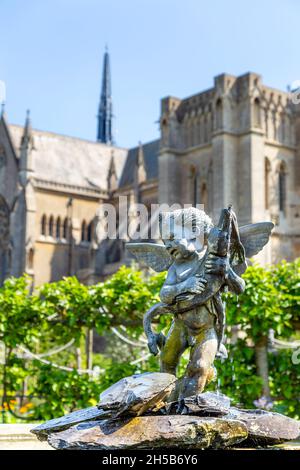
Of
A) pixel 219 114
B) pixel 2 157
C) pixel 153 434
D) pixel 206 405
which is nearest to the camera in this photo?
pixel 153 434

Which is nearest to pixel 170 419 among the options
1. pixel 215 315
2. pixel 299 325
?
pixel 215 315

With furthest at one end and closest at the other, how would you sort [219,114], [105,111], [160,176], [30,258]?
[105,111] → [30,258] → [160,176] → [219,114]

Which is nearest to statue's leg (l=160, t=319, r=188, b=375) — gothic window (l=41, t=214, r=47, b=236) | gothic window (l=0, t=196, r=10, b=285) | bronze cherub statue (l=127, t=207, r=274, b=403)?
bronze cherub statue (l=127, t=207, r=274, b=403)

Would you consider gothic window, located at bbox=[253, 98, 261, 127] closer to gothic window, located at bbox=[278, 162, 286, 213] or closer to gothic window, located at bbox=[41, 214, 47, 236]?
gothic window, located at bbox=[278, 162, 286, 213]

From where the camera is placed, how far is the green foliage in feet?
40.7

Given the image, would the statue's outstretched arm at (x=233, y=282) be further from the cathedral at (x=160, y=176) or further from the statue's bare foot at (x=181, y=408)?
the cathedral at (x=160, y=176)

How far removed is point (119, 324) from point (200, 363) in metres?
6.82

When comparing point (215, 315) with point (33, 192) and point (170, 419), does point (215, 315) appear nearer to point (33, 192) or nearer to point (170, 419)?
point (170, 419)

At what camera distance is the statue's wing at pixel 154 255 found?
7512 millimetres

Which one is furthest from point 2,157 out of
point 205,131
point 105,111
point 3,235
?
point 105,111

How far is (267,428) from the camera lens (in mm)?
6418

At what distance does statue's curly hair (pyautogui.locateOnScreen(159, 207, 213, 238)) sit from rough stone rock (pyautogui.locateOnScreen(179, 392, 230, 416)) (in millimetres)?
1328

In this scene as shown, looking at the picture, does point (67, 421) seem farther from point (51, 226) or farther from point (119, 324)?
point (51, 226)

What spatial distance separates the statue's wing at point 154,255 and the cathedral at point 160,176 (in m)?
36.8
